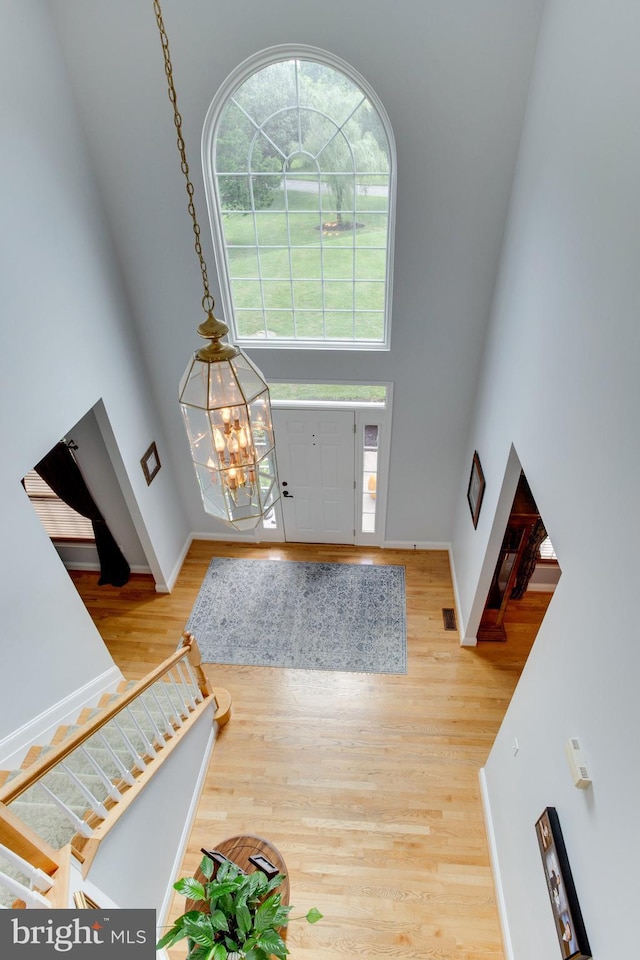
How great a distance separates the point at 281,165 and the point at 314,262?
792 mm

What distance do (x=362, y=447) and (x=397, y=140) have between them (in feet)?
9.07

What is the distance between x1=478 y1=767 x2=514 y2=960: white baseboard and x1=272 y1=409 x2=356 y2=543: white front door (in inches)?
116

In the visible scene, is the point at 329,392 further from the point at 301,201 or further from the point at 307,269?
the point at 301,201

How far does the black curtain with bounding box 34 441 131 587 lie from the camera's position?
4894 mm

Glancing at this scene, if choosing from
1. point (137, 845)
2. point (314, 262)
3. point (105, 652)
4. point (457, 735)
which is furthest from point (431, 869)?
point (314, 262)

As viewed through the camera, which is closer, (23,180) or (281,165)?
(23,180)

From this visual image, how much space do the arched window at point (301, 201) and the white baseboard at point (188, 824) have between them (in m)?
3.58

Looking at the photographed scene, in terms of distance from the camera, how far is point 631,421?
2.10 m

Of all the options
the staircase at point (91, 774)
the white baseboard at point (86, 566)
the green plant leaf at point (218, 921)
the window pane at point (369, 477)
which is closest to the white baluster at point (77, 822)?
the staircase at point (91, 774)

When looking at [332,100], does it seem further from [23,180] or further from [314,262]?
[23,180]

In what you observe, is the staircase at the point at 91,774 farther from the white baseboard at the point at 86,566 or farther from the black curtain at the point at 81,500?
the white baseboard at the point at 86,566

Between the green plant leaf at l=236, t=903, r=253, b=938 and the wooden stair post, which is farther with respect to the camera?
the wooden stair post

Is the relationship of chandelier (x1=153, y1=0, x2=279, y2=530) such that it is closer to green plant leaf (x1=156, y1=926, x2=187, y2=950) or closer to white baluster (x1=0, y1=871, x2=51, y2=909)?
white baluster (x1=0, y1=871, x2=51, y2=909)

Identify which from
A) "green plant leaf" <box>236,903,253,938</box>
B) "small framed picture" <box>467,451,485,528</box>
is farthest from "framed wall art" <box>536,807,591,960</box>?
"small framed picture" <box>467,451,485,528</box>
